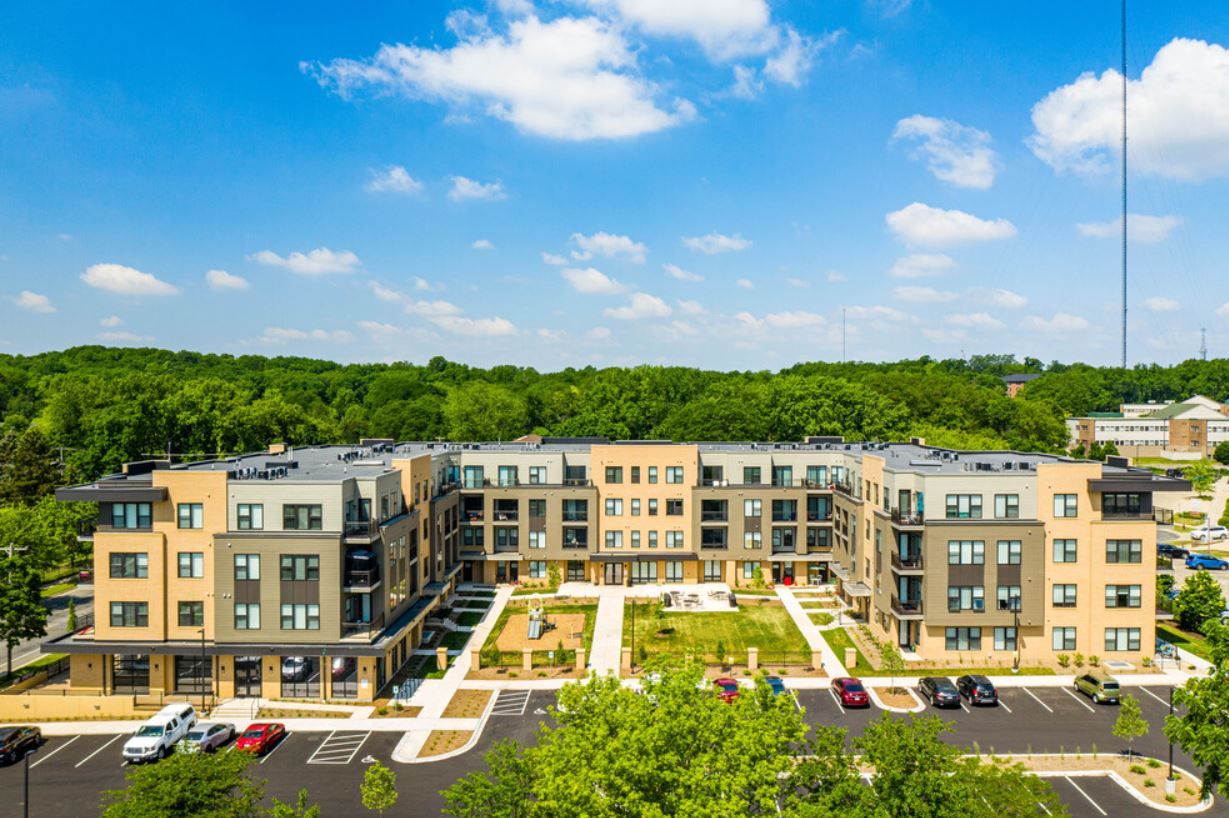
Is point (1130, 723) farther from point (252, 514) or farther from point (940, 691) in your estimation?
A: point (252, 514)

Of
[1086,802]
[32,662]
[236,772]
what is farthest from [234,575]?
[1086,802]

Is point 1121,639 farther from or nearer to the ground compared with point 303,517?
nearer to the ground

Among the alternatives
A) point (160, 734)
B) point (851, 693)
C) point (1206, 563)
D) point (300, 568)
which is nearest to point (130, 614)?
point (160, 734)

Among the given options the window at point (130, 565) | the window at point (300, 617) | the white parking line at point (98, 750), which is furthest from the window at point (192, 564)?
the white parking line at point (98, 750)

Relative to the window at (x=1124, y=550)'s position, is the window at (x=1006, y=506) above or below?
above

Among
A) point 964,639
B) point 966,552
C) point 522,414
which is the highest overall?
point 522,414

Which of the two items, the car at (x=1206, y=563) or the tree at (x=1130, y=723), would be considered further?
the car at (x=1206, y=563)

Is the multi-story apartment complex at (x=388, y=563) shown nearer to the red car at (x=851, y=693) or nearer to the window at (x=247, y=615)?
the window at (x=247, y=615)
